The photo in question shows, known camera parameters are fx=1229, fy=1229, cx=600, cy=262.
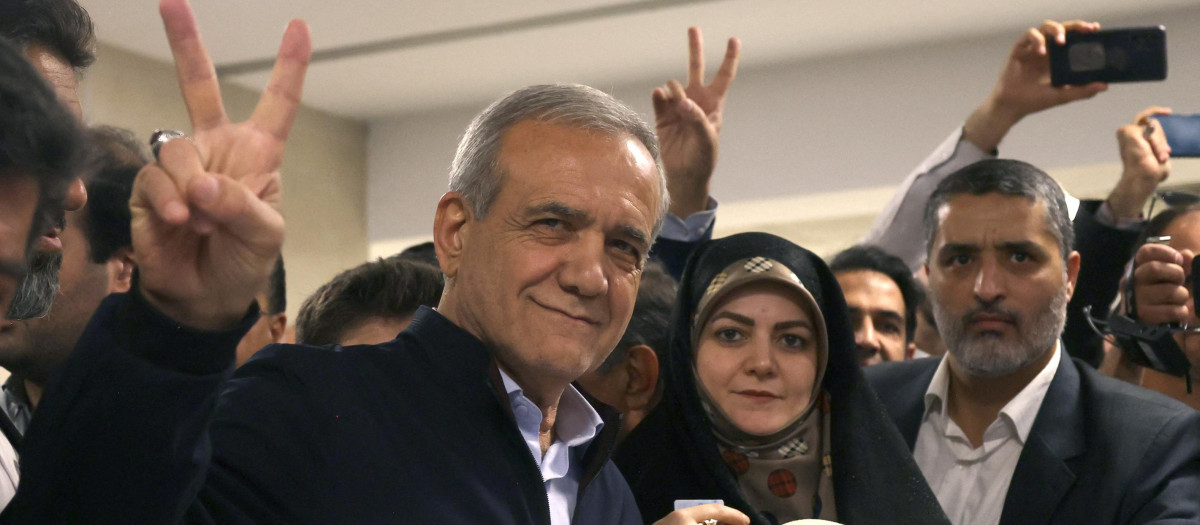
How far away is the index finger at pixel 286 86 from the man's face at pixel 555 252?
1.54ft

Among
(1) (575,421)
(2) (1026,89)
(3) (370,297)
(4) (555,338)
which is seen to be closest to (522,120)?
(4) (555,338)

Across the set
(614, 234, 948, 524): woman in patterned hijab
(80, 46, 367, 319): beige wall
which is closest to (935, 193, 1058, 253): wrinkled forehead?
(614, 234, 948, 524): woman in patterned hijab

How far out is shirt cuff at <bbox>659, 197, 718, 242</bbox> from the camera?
9.79 feet

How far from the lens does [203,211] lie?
1081 mm

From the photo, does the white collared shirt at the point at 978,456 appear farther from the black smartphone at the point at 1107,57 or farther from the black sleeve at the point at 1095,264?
the black smartphone at the point at 1107,57

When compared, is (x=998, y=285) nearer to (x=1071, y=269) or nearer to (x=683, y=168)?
(x=1071, y=269)

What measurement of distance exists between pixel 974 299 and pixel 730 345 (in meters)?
0.68

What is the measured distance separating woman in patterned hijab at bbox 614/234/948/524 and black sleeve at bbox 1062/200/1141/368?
1.06m

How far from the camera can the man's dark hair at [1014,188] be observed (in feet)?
9.21

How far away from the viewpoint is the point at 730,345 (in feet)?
8.00

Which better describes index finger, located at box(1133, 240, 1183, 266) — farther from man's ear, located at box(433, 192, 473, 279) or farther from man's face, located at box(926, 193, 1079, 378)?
man's ear, located at box(433, 192, 473, 279)

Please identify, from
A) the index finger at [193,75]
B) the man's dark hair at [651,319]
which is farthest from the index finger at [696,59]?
the index finger at [193,75]

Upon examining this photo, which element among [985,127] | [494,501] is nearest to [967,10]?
[985,127]

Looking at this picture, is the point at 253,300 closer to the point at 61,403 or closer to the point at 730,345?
the point at 61,403
